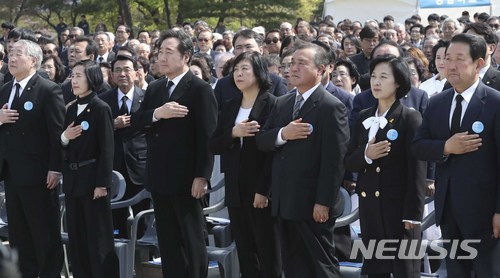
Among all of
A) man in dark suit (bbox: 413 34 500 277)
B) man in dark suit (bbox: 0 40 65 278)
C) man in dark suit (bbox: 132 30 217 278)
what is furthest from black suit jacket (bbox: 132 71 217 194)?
man in dark suit (bbox: 413 34 500 277)

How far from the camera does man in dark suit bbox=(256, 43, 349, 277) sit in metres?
5.65

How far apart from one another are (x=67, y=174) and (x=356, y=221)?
2269 millimetres

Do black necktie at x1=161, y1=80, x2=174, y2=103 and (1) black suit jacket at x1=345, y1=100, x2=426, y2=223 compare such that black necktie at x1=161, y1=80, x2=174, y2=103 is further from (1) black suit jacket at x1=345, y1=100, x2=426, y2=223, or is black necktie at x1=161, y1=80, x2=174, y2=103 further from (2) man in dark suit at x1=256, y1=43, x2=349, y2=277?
(1) black suit jacket at x1=345, y1=100, x2=426, y2=223

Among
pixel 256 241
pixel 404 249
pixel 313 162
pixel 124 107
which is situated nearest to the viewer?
pixel 404 249

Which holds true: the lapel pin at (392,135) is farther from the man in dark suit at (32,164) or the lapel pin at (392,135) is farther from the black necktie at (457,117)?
the man in dark suit at (32,164)

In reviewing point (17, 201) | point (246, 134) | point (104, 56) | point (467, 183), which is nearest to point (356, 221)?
point (246, 134)

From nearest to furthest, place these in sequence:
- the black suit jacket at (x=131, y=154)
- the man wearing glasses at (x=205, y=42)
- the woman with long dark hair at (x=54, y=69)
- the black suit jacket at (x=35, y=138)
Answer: the black suit jacket at (x=35, y=138) < the black suit jacket at (x=131, y=154) < the woman with long dark hair at (x=54, y=69) < the man wearing glasses at (x=205, y=42)

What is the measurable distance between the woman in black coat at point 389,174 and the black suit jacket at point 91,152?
6.81ft

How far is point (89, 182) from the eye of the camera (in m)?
6.82

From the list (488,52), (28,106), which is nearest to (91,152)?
(28,106)

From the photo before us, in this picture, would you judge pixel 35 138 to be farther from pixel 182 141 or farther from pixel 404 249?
pixel 404 249

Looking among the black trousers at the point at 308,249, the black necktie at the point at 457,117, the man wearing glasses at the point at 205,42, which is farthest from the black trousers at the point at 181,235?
the man wearing glasses at the point at 205,42

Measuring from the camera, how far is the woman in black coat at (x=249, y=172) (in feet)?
20.5

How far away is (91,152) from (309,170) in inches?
79.4
